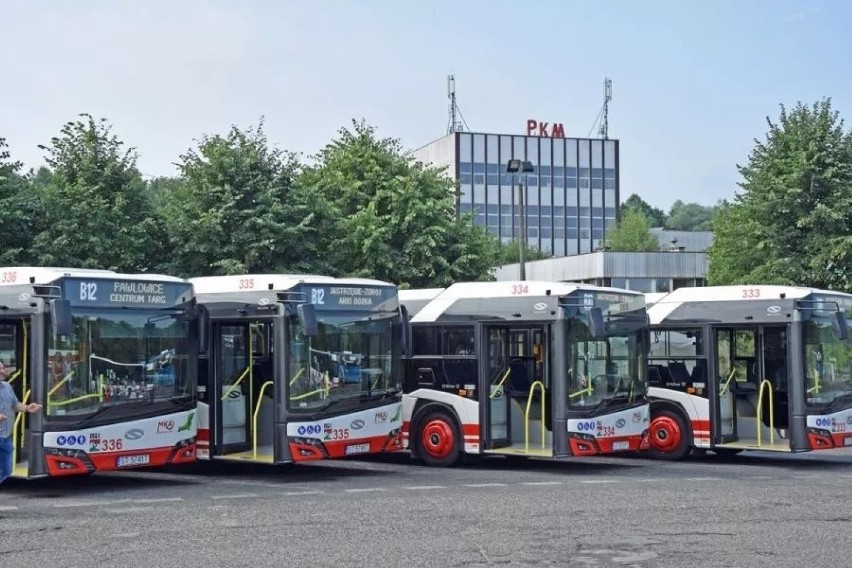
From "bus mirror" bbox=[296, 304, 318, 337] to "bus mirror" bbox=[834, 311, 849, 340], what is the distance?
26.7 ft

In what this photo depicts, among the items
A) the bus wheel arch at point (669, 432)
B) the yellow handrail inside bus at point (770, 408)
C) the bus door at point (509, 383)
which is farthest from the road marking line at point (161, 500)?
the yellow handrail inside bus at point (770, 408)

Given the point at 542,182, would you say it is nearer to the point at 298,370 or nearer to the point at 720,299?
the point at 720,299

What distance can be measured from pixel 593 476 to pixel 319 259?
17.3 m

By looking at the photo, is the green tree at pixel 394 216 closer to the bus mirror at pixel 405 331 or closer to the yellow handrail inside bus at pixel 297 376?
the bus mirror at pixel 405 331

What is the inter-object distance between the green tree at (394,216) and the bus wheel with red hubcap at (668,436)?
15451 mm

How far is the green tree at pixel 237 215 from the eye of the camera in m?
33.4

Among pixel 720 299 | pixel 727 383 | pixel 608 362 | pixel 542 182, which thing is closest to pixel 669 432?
pixel 727 383

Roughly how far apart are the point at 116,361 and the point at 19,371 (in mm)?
1109

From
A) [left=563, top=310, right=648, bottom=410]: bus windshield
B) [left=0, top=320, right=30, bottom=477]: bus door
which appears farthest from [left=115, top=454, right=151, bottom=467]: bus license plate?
[left=563, top=310, right=648, bottom=410]: bus windshield

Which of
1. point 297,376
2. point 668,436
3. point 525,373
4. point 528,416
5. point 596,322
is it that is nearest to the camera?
point 297,376

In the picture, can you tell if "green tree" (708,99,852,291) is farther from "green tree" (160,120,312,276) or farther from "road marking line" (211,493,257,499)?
"road marking line" (211,493,257,499)

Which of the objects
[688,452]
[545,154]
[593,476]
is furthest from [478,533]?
[545,154]

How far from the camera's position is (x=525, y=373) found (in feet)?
65.0

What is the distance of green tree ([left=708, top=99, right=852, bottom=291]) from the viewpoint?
126 feet
